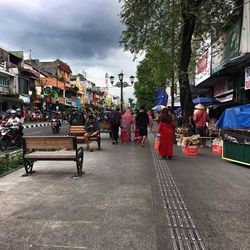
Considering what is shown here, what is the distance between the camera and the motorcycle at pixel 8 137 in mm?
14945

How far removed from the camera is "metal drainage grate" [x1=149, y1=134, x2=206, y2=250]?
4519mm

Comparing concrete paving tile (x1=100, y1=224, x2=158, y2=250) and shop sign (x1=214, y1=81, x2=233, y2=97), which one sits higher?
shop sign (x1=214, y1=81, x2=233, y2=97)

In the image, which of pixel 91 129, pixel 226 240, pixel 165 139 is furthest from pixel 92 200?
pixel 91 129

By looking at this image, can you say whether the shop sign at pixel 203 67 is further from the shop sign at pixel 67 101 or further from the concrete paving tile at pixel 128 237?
the shop sign at pixel 67 101

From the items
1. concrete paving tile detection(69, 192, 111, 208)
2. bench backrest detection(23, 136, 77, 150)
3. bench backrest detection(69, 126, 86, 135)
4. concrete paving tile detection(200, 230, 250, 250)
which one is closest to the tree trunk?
bench backrest detection(69, 126, 86, 135)

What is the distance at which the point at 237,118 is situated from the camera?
11.1 m

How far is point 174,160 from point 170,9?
794cm

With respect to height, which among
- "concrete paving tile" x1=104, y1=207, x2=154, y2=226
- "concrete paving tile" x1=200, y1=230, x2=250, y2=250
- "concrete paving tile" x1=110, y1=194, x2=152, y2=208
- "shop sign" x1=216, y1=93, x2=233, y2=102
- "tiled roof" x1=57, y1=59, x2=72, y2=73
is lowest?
"concrete paving tile" x1=200, y1=230, x2=250, y2=250

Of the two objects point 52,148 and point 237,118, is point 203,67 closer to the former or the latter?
point 237,118

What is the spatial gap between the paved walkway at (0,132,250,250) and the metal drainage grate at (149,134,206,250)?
0.01m

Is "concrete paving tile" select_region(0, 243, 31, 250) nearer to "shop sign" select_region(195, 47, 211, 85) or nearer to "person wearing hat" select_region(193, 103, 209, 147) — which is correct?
"person wearing hat" select_region(193, 103, 209, 147)

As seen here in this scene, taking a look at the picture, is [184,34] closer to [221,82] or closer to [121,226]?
[221,82]

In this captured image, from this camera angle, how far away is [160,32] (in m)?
17.8

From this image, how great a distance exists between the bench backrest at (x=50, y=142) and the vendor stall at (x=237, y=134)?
4.59 meters
